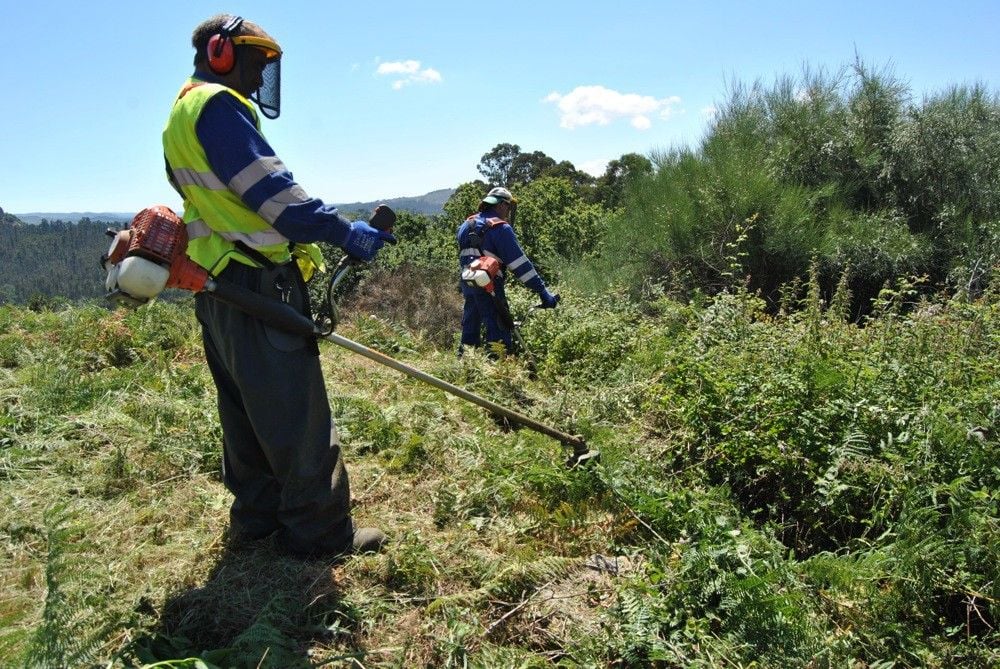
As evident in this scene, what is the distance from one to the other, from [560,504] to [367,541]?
0.97m

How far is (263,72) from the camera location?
9.40 ft

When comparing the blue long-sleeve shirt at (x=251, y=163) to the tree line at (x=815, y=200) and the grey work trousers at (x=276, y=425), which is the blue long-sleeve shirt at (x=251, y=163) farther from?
the tree line at (x=815, y=200)

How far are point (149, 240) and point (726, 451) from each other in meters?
2.80

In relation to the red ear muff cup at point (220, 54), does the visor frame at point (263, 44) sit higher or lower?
higher

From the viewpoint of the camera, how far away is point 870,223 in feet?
29.7

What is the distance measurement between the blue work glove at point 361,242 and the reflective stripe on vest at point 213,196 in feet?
0.82

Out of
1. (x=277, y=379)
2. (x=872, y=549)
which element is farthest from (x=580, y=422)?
(x=277, y=379)

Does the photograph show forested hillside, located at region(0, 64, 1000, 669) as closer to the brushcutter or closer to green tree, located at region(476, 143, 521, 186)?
the brushcutter

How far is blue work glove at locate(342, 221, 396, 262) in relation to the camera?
2701 mm

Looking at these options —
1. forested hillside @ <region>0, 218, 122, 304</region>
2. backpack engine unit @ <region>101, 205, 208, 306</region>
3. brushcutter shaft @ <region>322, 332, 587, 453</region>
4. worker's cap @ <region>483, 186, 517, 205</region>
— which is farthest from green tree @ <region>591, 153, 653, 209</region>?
forested hillside @ <region>0, 218, 122, 304</region>

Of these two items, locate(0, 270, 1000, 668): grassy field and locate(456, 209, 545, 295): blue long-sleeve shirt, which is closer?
locate(0, 270, 1000, 668): grassy field

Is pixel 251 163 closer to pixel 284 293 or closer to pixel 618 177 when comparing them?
pixel 284 293

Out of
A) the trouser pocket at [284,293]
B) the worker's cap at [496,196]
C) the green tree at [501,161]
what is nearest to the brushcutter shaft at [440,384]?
the trouser pocket at [284,293]

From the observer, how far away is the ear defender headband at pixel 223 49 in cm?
267
